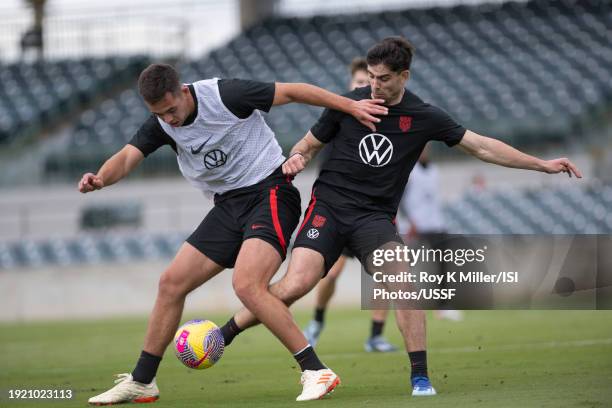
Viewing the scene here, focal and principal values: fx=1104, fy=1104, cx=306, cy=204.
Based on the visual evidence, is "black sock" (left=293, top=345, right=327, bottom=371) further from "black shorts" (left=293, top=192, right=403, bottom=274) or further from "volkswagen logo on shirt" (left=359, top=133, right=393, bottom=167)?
"volkswagen logo on shirt" (left=359, top=133, right=393, bottom=167)

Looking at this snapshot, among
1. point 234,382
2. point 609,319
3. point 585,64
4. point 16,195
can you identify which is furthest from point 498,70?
point 234,382

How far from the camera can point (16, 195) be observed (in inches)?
1002

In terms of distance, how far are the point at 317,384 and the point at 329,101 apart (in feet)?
6.21

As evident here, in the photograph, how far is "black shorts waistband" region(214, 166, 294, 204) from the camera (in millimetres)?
7742

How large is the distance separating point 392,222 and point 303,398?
1.40m

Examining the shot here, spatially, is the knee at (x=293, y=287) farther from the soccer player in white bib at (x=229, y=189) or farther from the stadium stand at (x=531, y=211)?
the stadium stand at (x=531, y=211)

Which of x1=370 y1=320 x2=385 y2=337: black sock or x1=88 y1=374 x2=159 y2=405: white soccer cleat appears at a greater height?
x1=88 y1=374 x2=159 y2=405: white soccer cleat

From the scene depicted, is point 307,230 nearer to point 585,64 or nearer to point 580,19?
point 585,64

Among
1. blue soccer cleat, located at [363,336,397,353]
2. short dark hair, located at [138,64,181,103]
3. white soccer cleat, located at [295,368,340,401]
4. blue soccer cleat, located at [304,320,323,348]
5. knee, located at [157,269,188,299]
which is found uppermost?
short dark hair, located at [138,64,181,103]

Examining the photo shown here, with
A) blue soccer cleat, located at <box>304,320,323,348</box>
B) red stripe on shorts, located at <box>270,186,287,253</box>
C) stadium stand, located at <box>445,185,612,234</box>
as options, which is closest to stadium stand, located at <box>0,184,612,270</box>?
stadium stand, located at <box>445,185,612,234</box>

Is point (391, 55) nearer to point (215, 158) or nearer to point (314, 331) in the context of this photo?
point (215, 158)

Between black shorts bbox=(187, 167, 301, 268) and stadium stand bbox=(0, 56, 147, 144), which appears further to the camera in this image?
stadium stand bbox=(0, 56, 147, 144)

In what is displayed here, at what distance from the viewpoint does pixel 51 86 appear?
29.5 metres
